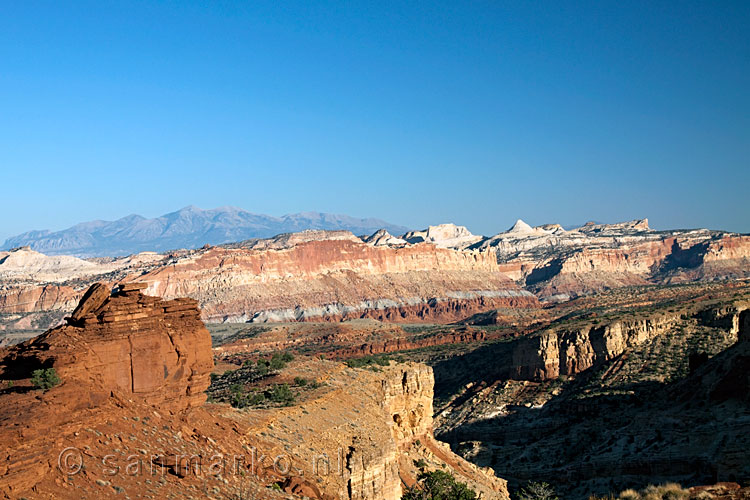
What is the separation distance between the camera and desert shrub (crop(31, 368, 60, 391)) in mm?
17641

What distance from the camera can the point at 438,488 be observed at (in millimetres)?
32281

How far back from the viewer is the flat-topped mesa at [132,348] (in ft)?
64.4

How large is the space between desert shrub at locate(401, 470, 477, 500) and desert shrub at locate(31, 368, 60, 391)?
16.1m

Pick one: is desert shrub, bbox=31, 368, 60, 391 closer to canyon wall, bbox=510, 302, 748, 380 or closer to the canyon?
the canyon

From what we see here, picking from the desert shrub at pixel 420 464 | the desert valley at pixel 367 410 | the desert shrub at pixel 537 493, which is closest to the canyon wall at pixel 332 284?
the desert valley at pixel 367 410

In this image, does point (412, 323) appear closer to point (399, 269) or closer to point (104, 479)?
point (399, 269)

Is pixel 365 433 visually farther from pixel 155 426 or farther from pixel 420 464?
pixel 155 426

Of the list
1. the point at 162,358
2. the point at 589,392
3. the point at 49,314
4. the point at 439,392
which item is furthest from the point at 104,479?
the point at 49,314

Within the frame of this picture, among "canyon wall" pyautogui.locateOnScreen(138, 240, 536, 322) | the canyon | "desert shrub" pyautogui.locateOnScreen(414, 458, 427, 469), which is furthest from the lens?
"canyon wall" pyautogui.locateOnScreen(138, 240, 536, 322)

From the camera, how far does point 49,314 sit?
425 ft

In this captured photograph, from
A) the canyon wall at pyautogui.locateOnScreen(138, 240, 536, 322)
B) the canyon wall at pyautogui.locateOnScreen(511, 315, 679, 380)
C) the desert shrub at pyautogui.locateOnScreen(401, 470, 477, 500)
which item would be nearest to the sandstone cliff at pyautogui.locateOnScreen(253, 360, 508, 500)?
the desert shrub at pyautogui.locateOnScreen(401, 470, 477, 500)

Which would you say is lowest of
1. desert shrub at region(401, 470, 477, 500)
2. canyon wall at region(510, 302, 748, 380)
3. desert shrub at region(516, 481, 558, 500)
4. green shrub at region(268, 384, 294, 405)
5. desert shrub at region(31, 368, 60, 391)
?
desert shrub at region(516, 481, 558, 500)

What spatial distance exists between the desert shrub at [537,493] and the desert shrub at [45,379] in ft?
81.9

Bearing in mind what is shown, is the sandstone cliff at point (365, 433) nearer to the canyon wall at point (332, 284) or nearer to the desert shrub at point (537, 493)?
the desert shrub at point (537, 493)
